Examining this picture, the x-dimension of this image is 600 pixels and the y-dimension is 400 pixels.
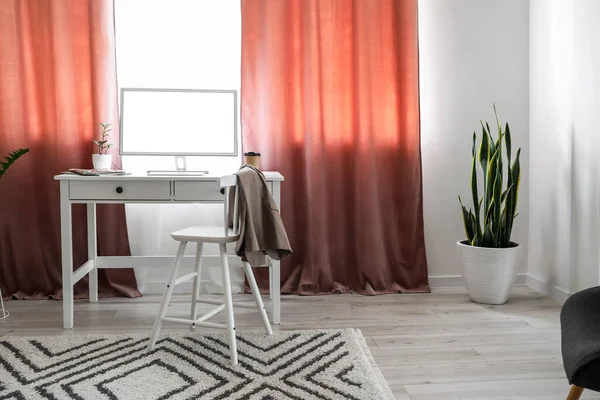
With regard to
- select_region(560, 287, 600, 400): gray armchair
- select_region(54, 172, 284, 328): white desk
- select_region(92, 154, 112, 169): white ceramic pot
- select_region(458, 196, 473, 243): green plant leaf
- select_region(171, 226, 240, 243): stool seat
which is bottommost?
select_region(560, 287, 600, 400): gray armchair

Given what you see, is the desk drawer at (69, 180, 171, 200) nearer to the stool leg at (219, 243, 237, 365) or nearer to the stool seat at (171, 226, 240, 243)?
the stool seat at (171, 226, 240, 243)

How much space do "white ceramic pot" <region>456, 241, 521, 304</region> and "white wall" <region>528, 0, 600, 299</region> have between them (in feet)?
1.01

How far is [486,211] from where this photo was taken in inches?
117

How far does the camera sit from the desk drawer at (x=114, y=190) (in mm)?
2623

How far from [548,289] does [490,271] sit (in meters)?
0.48

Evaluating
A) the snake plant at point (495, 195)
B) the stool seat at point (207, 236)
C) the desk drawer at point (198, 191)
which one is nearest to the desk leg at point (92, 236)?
the desk drawer at point (198, 191)

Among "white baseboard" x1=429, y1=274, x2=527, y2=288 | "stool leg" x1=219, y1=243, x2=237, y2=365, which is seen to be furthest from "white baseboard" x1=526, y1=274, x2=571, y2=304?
"stool leg" x1=219, y1=243, x2=237, y2=365

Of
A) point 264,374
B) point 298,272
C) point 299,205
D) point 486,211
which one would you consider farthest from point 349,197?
point 264,374

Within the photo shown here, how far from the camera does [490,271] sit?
296cm

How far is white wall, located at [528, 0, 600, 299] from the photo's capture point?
2811 millimetres

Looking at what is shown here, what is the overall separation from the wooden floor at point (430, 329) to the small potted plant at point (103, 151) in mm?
754

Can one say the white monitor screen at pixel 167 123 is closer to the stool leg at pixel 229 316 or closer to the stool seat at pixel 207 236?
the stool seat at pixel 207 236

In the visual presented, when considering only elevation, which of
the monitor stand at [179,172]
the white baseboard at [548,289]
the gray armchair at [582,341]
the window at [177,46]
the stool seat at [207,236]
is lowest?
the white baseboard at [548,289]

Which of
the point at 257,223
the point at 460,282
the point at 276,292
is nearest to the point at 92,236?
the point at 276,292
